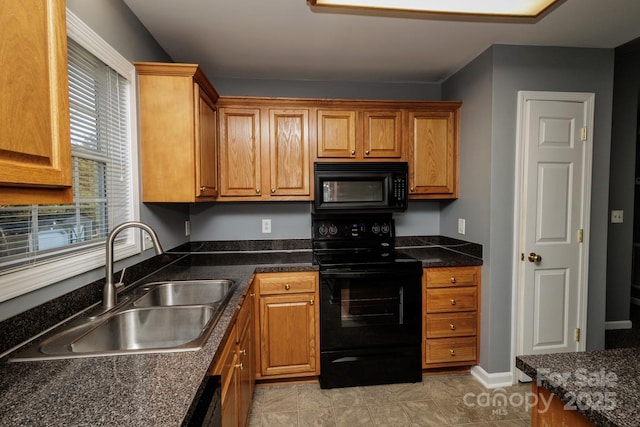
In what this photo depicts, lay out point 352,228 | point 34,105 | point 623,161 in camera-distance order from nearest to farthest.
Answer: point 34,105, point 352,228, point 623,161

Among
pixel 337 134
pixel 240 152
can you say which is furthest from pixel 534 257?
pixel 240 152

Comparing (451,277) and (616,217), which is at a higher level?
(616,217)

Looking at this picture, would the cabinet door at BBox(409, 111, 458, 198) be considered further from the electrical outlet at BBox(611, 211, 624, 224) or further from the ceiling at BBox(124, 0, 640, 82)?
the electrical outlet at BBox(611, 211, 624, 224)

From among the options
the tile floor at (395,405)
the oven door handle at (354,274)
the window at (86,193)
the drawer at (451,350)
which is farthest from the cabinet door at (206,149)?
the drawer at (451,350)

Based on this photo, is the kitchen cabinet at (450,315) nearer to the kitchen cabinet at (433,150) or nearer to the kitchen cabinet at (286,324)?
the kitchen cabinet at (433,150)

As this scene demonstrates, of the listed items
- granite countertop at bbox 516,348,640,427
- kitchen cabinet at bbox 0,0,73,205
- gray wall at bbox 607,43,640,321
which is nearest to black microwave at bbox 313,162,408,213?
granite countertop at bbox 516,348,640,427

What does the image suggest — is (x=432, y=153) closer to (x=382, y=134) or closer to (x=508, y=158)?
(x=382, y=134)

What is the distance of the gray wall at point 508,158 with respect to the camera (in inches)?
85.0

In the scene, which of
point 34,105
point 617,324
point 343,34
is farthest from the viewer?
point 617,324

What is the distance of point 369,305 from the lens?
2230 millimetres

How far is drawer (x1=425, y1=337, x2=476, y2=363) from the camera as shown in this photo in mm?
2311

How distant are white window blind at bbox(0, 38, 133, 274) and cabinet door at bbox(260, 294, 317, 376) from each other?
1.05m

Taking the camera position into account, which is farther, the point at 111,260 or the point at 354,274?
the point at 354,274

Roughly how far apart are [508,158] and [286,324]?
194 cm
